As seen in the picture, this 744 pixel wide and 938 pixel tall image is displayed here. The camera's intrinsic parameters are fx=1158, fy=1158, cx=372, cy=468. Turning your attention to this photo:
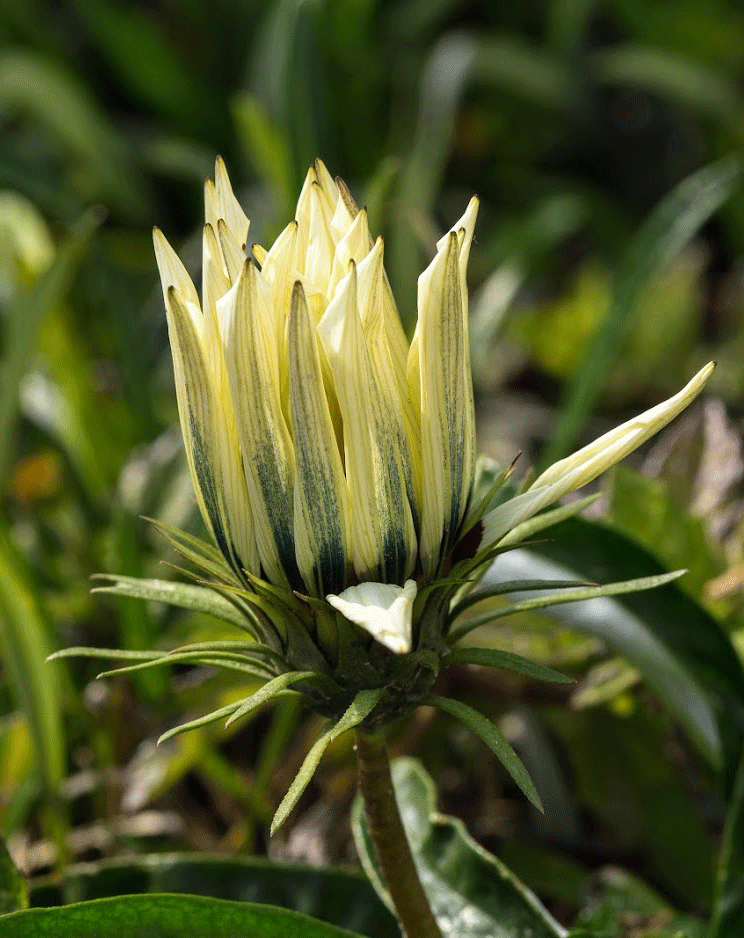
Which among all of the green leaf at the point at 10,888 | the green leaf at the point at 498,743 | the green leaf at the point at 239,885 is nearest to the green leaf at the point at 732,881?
the green leaf at the point at 239,885

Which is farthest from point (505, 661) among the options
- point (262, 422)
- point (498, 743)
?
point (262, 422)

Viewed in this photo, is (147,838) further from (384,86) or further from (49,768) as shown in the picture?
(384,86)

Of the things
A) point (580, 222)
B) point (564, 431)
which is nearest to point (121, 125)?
point (580, 222)

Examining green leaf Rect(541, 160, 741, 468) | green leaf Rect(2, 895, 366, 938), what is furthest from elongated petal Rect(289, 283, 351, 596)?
green leaf Rect(541, 160, 741, 468)

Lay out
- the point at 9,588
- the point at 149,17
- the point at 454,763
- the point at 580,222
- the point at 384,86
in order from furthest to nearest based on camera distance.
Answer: the point at 149,17 → the point at 384,86 → the point at 580,222 → the point at 454,763 → the point at 9,588

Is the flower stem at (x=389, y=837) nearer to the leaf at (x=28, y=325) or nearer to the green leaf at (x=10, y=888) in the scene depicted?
the green leaf at (x=10, y=888)

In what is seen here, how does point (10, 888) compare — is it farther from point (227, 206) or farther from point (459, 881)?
point (227, 206)
